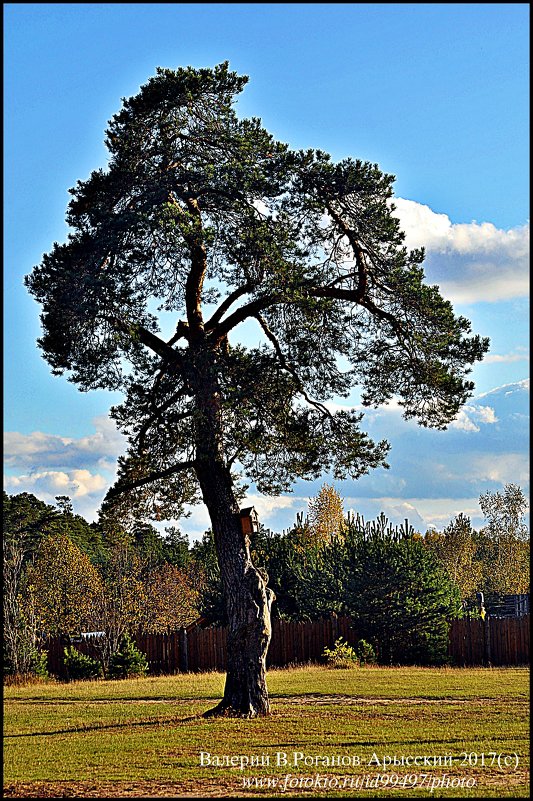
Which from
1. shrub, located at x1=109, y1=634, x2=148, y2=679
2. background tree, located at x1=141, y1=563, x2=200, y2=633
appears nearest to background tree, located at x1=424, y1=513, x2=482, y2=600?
background tree, located at x1=141, y1=563, x2=200, y2=633

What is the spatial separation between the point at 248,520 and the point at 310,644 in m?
12.0

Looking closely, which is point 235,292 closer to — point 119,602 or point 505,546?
point 119,602

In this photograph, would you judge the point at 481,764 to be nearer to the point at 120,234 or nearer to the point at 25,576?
the point at 120,234

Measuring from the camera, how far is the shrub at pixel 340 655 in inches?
918

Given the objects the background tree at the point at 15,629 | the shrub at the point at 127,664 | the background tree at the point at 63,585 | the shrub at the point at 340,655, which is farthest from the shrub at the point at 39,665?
the shrub at the point at 340,655

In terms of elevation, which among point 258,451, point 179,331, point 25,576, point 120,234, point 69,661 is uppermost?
point 120,234

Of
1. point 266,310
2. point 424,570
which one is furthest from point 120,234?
point 424,570

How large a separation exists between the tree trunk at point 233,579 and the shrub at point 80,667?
1133 cm

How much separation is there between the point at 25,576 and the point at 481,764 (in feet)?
77.4

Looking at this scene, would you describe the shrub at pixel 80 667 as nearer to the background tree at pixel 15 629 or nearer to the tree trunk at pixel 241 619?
the background tree at pixel 15 629

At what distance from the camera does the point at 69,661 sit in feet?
77.6

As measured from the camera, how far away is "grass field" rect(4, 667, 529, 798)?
830cm

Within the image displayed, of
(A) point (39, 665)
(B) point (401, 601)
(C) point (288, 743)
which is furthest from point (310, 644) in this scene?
(C) point (288, 743)

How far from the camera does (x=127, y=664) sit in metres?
23.6
